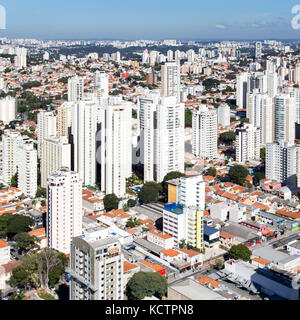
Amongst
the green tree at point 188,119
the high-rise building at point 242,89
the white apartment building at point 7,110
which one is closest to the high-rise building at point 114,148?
the green tree at point 188,119

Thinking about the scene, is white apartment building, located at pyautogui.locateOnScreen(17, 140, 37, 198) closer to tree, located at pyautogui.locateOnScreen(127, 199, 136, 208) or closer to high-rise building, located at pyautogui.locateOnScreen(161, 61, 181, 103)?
tree, located at pyautogui.locateOnScreen(127, 199, 136, 208)

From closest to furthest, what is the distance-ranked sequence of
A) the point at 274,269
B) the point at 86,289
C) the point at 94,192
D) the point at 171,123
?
the point at 86,289 → the point at 274,269 → the point at 94,192 → the point at 171,123

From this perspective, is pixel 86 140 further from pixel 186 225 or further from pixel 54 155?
pixel 186 225

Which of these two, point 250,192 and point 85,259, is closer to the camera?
point 85,259

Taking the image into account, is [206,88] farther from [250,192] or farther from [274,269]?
[274,269]

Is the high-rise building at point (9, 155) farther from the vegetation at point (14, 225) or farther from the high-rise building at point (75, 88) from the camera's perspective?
the high-rise building at point (75, 88)

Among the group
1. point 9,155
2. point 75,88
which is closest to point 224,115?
point 75,88
